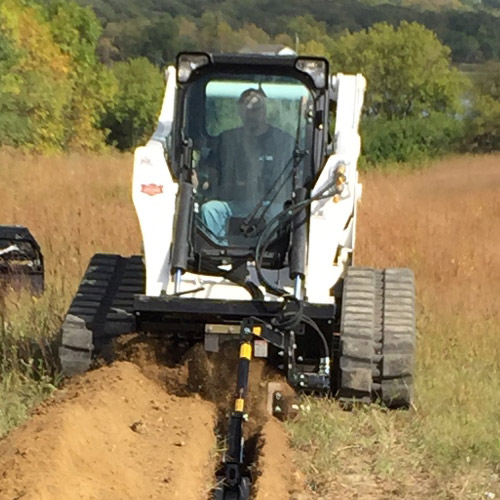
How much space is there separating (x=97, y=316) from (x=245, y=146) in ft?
5.37

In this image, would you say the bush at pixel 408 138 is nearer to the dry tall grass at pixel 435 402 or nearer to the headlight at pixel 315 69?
the dry tall grass at pixel 435 402

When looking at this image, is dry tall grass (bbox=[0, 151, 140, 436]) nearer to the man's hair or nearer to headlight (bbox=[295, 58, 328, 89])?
the man's hair

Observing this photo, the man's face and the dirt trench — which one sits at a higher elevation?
the man's face

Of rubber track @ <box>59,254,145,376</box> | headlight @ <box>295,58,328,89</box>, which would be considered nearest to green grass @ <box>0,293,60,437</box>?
rubber track @ <box>59,254,145,376</box>

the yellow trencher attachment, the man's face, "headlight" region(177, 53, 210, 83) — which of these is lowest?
the yellow trencher attachment

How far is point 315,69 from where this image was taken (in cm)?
850

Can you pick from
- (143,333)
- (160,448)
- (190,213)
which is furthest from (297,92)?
(160,448)

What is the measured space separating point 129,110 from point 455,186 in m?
36.7

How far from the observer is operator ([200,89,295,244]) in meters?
8.48

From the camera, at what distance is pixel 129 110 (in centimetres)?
5953

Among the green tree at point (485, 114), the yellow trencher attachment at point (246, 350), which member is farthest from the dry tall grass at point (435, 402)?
the green tree at point (485, 114)

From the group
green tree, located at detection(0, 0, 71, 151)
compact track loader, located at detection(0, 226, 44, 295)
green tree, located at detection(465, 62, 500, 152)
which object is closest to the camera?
compact track loader, located at detection(0, 226, 44, 295)

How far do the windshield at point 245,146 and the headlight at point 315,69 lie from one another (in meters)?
0.11

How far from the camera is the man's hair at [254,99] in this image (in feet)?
28.3
